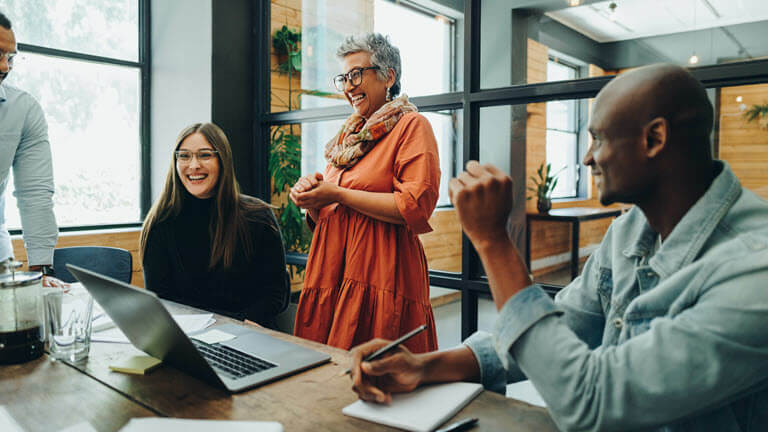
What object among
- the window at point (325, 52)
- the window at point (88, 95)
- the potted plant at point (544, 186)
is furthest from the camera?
the window at point (88, 95)

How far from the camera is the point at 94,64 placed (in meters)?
3.71

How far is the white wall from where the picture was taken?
360 cm

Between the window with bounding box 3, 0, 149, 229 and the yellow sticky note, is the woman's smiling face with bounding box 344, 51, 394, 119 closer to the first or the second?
the yellow sticky note

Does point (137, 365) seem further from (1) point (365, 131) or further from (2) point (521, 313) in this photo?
(1) point (365, 131)

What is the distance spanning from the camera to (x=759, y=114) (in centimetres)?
199

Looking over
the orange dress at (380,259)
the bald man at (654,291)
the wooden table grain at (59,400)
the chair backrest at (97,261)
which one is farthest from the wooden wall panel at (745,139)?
the chair backrest at (97,261)

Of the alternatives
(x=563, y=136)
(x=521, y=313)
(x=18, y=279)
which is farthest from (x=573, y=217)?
(x=18, y=279)

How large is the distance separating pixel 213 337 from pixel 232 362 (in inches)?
7.9

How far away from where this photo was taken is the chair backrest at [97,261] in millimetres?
2551

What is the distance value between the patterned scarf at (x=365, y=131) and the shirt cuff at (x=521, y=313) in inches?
46.7

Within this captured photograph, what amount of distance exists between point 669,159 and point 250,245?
1565 millimetres

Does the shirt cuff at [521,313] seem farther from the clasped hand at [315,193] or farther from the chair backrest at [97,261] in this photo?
the chair backrest at [97,261]

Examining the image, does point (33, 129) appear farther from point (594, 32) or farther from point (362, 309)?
point (594, 32)

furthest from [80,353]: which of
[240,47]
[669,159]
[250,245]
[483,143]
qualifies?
[240,47]
